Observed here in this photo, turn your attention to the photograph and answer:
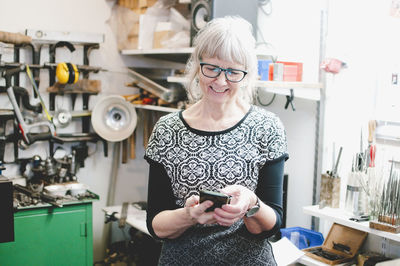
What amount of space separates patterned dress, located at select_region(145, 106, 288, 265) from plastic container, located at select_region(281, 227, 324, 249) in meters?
0.99

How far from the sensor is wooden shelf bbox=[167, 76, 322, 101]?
2.22m

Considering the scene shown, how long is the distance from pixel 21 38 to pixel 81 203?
1.09 metres

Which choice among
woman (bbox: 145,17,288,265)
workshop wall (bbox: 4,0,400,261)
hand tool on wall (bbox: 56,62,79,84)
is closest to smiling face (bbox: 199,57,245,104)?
woman (bbox: 145,17,288,265)

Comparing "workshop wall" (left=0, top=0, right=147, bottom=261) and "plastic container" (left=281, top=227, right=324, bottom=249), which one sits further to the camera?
"workshop wall" (left=0, top=0, right=147, bottom=261)

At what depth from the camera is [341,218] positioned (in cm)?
197

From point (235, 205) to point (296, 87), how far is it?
4.19ft

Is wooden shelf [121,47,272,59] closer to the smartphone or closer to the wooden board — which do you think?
the wooden board

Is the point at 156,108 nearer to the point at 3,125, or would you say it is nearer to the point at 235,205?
the point at 3,125

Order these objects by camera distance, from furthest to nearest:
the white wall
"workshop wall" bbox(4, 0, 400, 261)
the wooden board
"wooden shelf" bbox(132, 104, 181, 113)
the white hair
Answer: "wooden shelf" bbox(132, 104, 181, 113) → the white wall → "workshop wall" bbox(4, 0, 400, 261) → the wooden board → the white hair

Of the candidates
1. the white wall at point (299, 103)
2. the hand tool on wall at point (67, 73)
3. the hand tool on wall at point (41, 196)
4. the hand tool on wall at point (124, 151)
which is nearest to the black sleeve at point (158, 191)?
the white wall at point (299, 103)

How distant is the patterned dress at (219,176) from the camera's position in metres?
1.28

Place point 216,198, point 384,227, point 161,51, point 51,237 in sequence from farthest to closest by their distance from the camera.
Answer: point 161,51, point 51,237, point 384,227, point 216,198

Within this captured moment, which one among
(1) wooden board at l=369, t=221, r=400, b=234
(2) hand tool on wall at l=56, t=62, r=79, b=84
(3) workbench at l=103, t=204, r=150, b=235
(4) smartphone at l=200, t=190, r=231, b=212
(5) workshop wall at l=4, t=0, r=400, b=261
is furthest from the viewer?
(2) hand tool on wall at l=56, t=62, r=79, b=84

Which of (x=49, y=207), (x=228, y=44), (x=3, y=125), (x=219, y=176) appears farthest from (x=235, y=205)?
(x=3, y=125)
